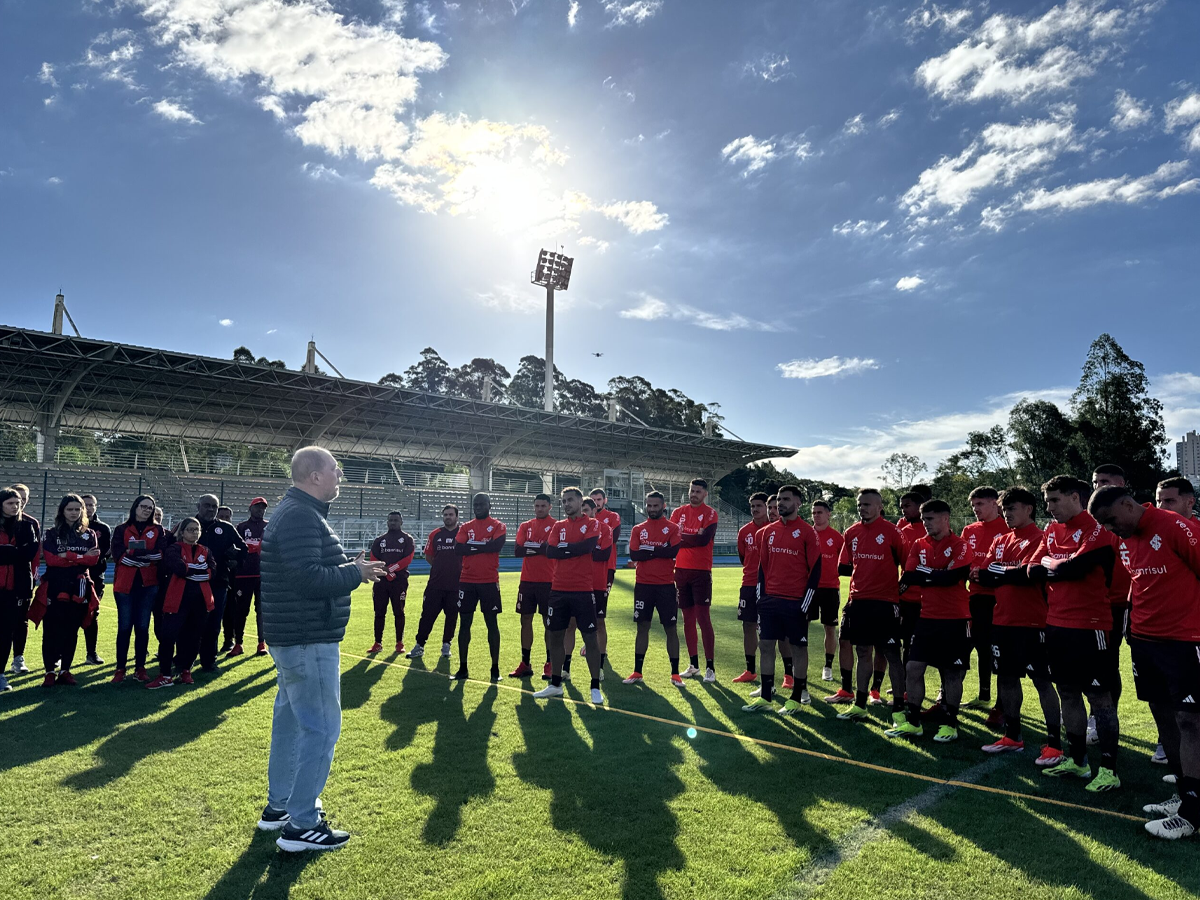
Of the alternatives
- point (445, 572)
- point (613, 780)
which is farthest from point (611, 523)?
point (613, 780)

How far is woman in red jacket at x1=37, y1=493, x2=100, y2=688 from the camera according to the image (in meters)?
7.01

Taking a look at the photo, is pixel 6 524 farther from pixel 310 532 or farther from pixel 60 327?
pixel 60 327

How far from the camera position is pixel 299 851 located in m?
3.54

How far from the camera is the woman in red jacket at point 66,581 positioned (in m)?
7.01

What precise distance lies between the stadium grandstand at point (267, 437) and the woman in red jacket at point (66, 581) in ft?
56.1

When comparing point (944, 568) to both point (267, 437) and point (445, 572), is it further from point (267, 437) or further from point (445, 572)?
point (267, 437)

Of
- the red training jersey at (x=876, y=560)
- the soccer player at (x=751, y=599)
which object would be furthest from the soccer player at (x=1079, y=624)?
the soccer player at (x=751, y=599)

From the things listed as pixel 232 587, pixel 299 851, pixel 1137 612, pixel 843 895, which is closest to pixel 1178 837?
pixel 1137 612

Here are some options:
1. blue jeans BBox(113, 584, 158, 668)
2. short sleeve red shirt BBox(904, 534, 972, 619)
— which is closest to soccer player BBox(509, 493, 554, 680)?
short sleeve red shirt BBox(904, 534, 972, 619)

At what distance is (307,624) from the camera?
359 cm

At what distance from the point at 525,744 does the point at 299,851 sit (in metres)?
2.10

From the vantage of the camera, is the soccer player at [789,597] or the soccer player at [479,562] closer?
the soccer player at [789,597]

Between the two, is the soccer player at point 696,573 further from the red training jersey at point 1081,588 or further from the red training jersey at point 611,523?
the red training jersey at point 1081,588

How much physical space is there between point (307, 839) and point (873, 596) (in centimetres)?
483
